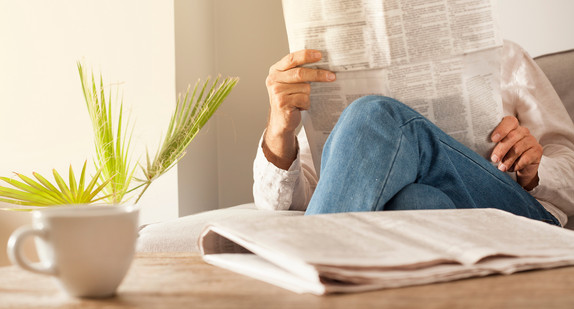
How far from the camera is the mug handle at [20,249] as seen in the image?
42cm

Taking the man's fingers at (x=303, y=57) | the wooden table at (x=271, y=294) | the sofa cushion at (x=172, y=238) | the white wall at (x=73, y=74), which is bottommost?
the wooden table at (x=271, y=294)

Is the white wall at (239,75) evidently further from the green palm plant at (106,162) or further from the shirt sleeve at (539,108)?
the shirt sleeve at (539,108)

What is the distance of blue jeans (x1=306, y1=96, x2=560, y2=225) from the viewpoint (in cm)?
83

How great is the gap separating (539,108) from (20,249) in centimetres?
141

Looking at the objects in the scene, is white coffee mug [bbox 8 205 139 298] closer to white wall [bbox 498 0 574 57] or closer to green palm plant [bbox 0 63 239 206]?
green palm plant [bbox 0 63 239 206]

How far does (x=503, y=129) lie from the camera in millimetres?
1232

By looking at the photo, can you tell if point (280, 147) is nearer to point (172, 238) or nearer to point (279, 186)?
point (279, 186)

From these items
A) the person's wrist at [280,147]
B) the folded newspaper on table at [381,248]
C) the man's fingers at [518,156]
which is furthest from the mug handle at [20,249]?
the man's fingers at [518,156]

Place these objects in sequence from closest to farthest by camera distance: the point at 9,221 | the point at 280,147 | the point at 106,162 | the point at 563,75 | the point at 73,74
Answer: the point at 280,147, the point at 563,75, the point at 106,162, the point at 9,221, the point at 73,74

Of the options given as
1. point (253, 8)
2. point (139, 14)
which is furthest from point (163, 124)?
point (253, 8)

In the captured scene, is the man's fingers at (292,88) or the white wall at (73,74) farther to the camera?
the white wall at (73,74)

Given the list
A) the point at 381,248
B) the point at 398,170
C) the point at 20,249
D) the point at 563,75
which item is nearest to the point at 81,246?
the point at 20,249

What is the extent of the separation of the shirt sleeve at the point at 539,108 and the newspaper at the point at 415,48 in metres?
0.33

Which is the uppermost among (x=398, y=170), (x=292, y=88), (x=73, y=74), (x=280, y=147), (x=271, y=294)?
(x=73, y=74)
